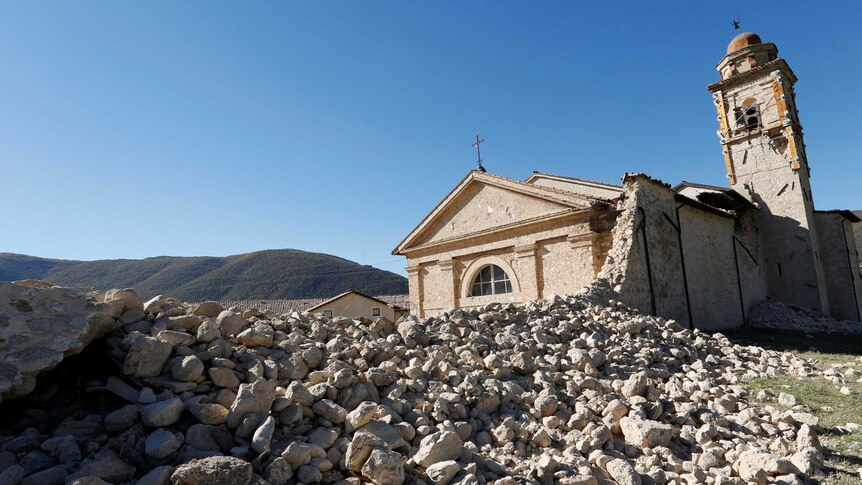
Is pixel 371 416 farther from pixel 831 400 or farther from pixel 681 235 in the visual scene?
pixel 681 235

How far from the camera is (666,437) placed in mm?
4094

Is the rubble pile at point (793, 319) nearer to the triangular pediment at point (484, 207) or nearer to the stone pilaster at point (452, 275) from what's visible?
the triangular pediment at point (484, 207)

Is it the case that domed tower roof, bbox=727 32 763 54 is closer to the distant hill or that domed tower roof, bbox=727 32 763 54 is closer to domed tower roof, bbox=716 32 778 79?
domed tower roof, bbox=716 32 778 79

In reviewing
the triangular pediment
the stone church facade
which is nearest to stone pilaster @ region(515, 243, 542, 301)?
the stone church facade

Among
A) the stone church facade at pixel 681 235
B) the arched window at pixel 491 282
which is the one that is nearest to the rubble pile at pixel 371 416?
the stone church facade at pixel 681 235

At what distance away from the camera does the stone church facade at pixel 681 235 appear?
11867 mm

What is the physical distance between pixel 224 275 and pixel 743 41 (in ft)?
213

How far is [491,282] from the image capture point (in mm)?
14711

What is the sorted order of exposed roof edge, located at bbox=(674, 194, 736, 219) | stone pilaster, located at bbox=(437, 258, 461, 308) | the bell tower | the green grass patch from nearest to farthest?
1. the green grass patch
2. exposed roof edge, located at bbox=(674, 194, 736, 219)
3. stone pilaster, located at bbox=(437, 258, 461, 308)
4. the bell tower

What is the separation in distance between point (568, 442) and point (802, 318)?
55.4 ft

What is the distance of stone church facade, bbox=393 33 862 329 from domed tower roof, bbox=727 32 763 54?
0.18 ft

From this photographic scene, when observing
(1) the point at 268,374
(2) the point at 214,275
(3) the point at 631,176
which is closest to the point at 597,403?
(1) the point at 268,374

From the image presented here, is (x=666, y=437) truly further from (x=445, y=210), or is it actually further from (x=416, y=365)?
(x=445, y=210)

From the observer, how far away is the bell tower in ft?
61.1
